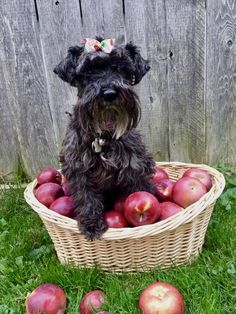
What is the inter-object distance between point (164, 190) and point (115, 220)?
1.84 ft

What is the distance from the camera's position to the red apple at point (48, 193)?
318 centimetres

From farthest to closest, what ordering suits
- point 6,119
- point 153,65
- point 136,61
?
point 6,119 → point 153,65 → point 136,61

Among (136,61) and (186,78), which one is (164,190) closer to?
(136,61)

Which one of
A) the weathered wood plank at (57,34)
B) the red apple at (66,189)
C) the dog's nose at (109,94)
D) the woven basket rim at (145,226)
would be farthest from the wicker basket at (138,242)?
the weathered wood plank at (57,34)

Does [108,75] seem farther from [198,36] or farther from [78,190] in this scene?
[198,36]

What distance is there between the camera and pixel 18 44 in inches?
149

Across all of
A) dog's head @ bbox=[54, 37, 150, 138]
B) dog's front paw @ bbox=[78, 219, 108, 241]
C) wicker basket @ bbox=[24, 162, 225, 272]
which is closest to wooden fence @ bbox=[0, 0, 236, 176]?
dog's head @ bbox=[54, 37, 150, 138]

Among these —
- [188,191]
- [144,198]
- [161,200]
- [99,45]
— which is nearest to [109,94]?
[99,45]

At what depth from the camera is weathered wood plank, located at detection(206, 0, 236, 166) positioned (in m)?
3.67

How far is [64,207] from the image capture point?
119 inches

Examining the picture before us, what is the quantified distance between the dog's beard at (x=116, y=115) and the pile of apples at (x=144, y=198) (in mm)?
449

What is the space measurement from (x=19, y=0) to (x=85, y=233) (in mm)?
2123

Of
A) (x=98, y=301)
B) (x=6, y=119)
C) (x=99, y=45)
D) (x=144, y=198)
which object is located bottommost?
(x=98, y=301)

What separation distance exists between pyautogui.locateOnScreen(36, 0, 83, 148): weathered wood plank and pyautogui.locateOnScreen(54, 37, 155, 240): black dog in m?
0.98
